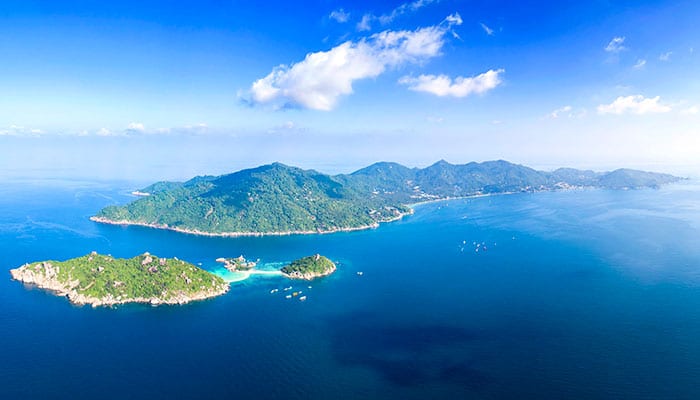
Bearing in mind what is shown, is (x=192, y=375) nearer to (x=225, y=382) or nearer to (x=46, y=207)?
(x=225, y=382)

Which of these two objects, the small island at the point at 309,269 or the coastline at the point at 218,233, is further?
the coastline at the point at 218,233

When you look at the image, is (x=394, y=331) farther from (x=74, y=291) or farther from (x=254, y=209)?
(x=254, y=209)

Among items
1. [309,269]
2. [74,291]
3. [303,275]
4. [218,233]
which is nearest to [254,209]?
[218,233]

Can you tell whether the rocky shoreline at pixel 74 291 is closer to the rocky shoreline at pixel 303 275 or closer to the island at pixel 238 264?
the island at pixel 238 264

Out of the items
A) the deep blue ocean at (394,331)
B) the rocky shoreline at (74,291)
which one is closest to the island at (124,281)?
the rocky shoreline at (74,291)

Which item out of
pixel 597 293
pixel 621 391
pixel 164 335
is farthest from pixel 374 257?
pixel 621 391
